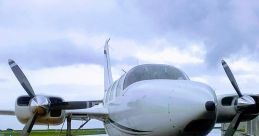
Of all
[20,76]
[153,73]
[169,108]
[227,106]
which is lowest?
[169,108]

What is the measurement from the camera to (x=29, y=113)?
14.2m

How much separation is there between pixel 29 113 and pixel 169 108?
5.44 m

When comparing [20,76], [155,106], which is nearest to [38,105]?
[20,76]

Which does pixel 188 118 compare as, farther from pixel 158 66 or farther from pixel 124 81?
pixel 124 81

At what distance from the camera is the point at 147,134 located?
451 inches

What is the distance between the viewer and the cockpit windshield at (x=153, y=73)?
12570 millimetres

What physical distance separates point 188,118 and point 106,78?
1768 cm

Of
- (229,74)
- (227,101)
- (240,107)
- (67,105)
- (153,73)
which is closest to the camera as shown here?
(153,73)

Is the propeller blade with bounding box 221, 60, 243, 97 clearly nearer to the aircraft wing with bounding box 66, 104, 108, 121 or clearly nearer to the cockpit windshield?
the cockpit windshield

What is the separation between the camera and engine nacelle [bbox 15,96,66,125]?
14242mm

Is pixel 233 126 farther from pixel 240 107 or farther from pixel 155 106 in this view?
pixel 155 106

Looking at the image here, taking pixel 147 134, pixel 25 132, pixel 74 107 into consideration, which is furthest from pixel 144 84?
pixel 25 132

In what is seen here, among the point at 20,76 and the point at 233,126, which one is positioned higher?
A: the point at 20,76

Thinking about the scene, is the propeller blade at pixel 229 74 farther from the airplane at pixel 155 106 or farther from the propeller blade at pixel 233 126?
the propeller blade at pixel 233 126
